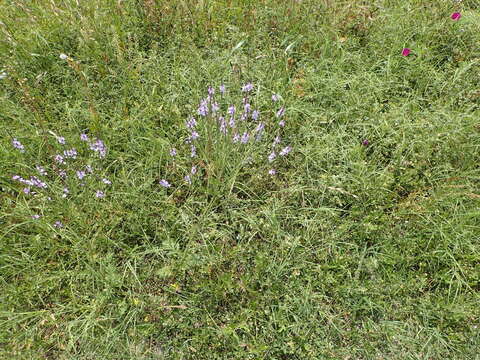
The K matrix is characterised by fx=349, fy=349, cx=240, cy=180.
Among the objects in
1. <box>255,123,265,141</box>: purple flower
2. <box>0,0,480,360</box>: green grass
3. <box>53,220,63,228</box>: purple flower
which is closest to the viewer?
<box>0,0,480,360</box>: green grass

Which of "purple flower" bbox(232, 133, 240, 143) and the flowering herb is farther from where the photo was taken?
"purple flower" bbox(232, 133, 240, 143)

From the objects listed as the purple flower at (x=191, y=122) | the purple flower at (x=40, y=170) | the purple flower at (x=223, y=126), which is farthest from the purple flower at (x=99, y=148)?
the purple flower at (x=223, y=126)

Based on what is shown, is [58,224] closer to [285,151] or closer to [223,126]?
[223,126]

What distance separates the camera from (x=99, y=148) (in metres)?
2.25

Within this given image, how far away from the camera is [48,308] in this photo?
1861mm

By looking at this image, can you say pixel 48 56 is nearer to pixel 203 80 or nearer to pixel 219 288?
pixel 203 80

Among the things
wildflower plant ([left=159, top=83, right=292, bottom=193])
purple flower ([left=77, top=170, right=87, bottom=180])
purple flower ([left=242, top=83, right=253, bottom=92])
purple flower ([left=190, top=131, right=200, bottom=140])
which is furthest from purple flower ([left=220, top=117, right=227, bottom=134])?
purple flower ([left=77, top=170, right=87, bottom=180])

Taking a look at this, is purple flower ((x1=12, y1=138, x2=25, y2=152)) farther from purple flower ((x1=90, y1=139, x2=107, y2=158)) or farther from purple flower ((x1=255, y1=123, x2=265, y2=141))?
purple flower ((x1=255, y1=123, x2=265, y2=141))

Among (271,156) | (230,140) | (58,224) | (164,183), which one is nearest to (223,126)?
(230,140)

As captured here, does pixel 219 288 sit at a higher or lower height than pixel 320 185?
lower

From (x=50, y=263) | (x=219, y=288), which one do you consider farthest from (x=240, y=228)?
(x=50, y=263)

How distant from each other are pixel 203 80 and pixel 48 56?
3.99 feet

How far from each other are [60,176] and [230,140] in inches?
42.0

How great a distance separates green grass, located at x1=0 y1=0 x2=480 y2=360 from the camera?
71.2 inches
